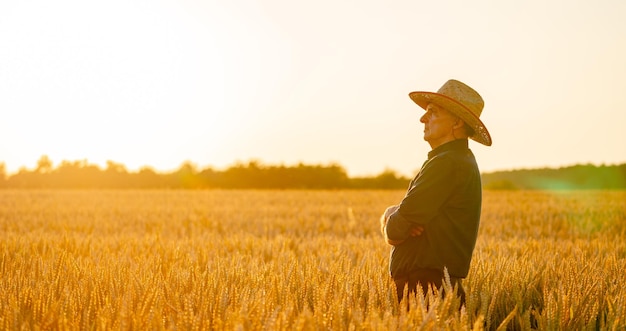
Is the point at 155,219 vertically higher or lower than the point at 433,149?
lower

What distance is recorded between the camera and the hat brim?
3714mm

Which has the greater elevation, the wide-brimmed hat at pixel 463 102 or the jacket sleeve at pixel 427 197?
the wide-brimmed hat at pixel 463 102

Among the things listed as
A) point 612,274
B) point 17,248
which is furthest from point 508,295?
point 17,248

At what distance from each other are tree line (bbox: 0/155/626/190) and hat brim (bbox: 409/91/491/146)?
32.9 m

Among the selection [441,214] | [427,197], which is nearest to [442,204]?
[441,214]

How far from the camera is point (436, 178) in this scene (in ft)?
11.8

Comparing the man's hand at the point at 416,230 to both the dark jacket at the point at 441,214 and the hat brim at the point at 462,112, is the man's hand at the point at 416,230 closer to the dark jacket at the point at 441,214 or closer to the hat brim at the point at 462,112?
the dark jacket at the point at 441,214

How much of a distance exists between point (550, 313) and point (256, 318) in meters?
1.53

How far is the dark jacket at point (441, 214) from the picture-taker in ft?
11.8

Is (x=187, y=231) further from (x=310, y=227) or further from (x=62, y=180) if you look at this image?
(x=62, y=180)

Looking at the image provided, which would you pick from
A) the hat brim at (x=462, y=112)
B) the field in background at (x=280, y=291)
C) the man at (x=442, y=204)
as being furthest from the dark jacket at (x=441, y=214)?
the field in background at (x=280, y=291)

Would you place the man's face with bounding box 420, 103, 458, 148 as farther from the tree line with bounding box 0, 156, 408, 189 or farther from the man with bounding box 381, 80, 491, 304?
the tree line with bounding box 0, 156, 408, 189

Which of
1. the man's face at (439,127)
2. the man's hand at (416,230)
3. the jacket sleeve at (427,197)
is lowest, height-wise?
the man's hand at (416,230)

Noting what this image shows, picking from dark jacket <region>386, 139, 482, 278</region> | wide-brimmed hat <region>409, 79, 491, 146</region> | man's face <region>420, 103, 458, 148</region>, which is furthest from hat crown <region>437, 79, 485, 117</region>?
dark jacket <region>386, 139, 482, 278</region>
